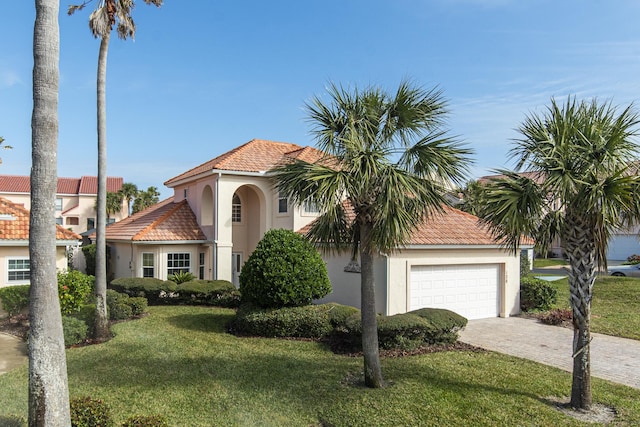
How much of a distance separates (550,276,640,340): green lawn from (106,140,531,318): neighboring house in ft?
10.1

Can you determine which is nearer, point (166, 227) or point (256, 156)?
point (166, 227)

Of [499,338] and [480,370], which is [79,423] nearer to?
[480,370]

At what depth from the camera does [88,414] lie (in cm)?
583

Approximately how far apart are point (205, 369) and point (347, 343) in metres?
3.98

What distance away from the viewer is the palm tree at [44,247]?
5109 millimetres

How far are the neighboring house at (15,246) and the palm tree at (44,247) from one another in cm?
1165

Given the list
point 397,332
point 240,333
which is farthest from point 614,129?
point 240,333

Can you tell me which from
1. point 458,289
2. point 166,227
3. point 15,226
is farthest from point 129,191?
point 458,289

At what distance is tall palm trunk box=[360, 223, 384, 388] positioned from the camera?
862cm

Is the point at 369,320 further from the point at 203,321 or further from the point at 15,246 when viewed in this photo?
the point at 15,246

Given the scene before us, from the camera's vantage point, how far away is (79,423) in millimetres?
5699

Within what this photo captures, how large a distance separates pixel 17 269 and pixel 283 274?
989 centimetres

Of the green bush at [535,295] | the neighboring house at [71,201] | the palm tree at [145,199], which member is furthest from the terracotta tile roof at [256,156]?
the neighboring house at [71,201]

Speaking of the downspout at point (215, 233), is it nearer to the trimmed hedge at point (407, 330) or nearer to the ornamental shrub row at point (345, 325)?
the ornamental shrub row at point (345, 325)
